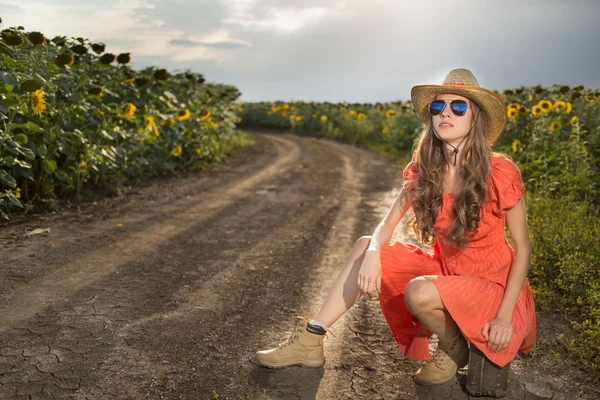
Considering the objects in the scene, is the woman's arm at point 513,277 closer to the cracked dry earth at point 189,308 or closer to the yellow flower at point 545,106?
the cracked dry earth at point 189,308

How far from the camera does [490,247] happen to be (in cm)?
278

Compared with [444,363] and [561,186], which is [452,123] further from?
[561,186]

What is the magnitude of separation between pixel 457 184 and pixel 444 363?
35.4 inches

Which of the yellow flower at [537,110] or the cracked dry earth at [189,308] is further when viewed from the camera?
the yellow flower at [537,110]

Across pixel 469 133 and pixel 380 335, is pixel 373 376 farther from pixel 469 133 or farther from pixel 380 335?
pixel 469 133

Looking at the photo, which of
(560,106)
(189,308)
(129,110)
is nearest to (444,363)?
(189,308)

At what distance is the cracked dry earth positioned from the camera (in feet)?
9.15

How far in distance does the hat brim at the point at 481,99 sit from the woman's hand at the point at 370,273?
29.9 inches

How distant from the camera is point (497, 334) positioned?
2.55m

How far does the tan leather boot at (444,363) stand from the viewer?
281 centimetres

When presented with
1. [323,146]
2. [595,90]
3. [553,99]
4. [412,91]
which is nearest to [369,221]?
[412,91]

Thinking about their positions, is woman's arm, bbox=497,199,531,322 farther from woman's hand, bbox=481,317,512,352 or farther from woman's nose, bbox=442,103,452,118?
woman's nose, bbox=442,103,452,118

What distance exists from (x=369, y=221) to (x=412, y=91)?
3.72 metres

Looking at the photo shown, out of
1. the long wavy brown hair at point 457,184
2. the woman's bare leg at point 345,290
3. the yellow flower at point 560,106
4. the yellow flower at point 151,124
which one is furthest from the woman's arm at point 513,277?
the yellow flower at point 151,124
